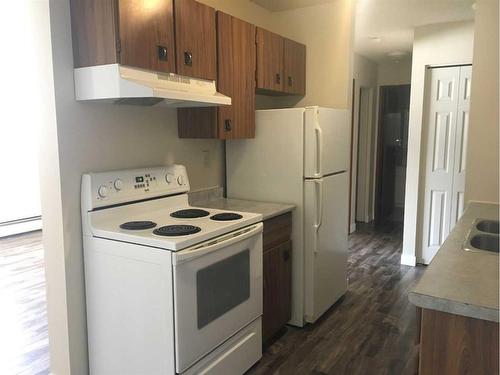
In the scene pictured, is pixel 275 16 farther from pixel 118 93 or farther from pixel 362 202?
pixel 362 202

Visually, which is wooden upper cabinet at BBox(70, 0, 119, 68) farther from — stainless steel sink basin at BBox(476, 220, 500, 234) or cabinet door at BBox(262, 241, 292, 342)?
stainless steel sink basin at BBox(476, 220, 500, 234)

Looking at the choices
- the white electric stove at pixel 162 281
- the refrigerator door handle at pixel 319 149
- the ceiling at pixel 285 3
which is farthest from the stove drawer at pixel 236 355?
the ceiling at pixel 285 3

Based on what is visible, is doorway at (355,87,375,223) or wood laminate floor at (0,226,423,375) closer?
wood laminate floor at (0,226,423,375)

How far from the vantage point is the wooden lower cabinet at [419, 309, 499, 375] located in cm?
108

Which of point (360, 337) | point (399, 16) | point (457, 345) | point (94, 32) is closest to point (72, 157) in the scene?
point (94, 32)

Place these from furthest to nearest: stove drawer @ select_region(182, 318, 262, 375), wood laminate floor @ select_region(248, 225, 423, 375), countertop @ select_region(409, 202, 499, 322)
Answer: wood laminate floor @ select_region(248, 225, 423, 375) < stove drawer @ select_region(182, 318, 262, 375) < countertop @ select_region(409, 202, 499, 322)

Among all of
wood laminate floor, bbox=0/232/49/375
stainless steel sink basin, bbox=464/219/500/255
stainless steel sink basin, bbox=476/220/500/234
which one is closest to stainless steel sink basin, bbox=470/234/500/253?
stainless steel sink basin, bbox=464/219/500/255

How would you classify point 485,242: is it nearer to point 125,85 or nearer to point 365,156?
point 125,85

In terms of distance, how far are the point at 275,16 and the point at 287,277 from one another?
2.30 m

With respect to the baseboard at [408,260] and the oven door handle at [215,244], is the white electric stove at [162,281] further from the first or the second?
the baseboard at [408,260]

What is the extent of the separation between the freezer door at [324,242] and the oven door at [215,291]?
62 cm

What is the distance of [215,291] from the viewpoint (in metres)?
1.99

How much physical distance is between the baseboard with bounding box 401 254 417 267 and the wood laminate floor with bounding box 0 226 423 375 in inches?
3.4

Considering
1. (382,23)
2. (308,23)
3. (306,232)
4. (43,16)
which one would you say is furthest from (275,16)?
(43,16)
